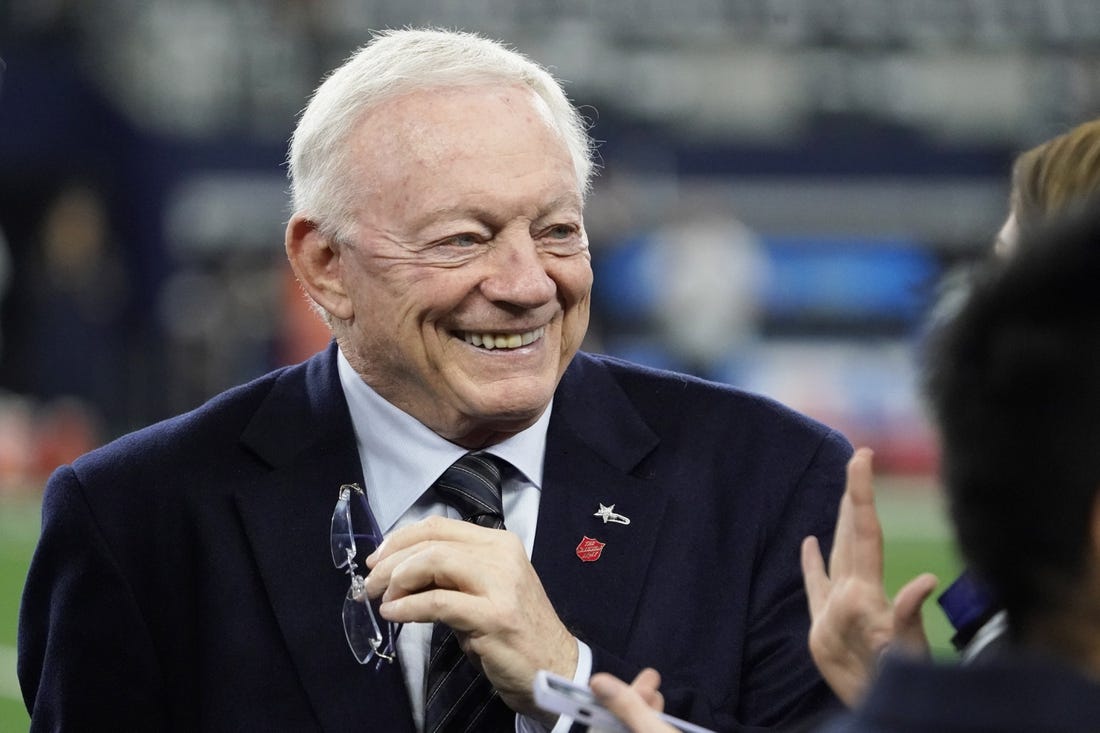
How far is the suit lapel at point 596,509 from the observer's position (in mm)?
2998

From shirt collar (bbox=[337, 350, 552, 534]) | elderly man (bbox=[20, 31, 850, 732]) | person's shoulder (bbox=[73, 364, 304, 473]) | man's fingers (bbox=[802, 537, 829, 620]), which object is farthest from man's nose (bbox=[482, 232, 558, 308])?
man's fingers (bbox=[802, 537, 829, 620])

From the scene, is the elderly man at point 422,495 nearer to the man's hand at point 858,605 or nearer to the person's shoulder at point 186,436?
the person's shoulder at point 186,436

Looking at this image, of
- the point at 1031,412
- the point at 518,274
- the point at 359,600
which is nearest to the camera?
the point at 1031,412

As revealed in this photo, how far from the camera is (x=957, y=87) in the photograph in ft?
61.4

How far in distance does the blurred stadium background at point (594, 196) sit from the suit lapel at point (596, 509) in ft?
36.9

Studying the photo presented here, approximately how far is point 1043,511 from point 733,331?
1374cm

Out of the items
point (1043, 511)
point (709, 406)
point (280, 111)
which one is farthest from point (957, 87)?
point (1043, 511)

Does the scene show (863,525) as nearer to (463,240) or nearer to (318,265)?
(463,240)

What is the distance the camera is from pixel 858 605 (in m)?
2.33

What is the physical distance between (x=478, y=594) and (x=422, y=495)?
452 millimetres

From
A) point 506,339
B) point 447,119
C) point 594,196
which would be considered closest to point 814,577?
point 506,339

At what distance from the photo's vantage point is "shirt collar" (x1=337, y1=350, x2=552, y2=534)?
3064 millimetres

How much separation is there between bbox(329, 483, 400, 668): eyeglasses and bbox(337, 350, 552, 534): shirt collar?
0.07m

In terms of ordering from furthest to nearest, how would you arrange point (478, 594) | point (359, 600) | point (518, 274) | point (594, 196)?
point (594, 196) < point (518, 274) < point (359, 600) < point (478, 594)
